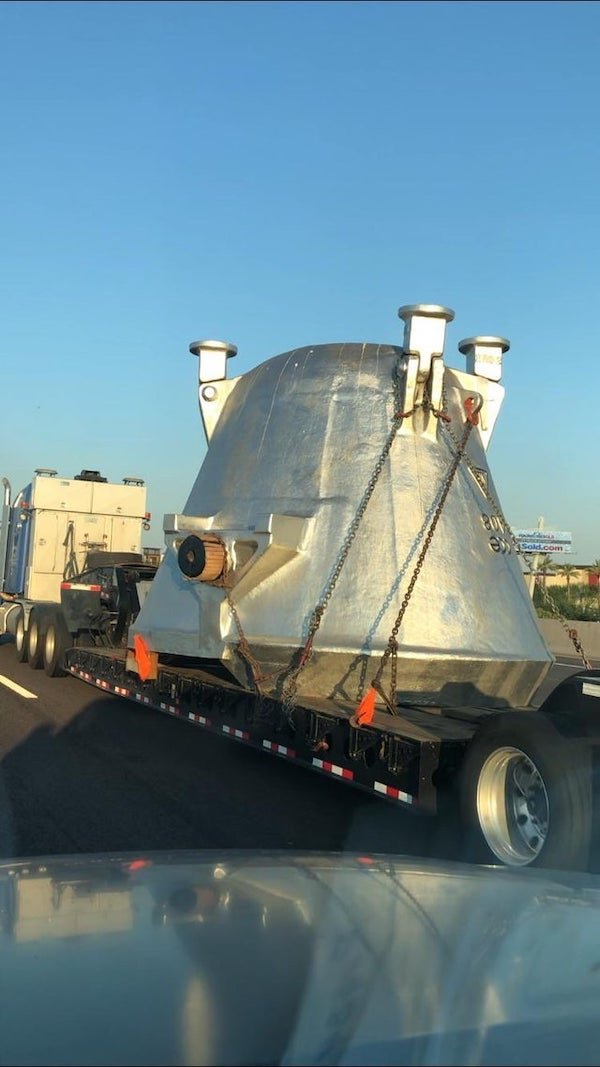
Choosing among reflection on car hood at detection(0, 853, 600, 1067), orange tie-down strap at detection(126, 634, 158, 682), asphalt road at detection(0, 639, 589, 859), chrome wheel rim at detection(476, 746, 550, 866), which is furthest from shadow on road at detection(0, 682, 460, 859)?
reflection on car hood at detection(0, 853, 600, 1067)

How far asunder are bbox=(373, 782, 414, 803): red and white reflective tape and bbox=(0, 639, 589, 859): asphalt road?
19.7 inches

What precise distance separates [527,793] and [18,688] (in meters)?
10.4

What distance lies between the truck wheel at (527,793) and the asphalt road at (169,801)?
53 centimetres

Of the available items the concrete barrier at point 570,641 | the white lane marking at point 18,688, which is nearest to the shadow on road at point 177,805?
the white lane marking at point 18,688

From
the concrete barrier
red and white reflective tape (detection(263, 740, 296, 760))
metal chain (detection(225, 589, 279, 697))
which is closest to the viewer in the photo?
red and white reflective tape (detection(263, 740, 296, 760))

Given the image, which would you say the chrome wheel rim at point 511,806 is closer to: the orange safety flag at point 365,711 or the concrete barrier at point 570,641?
the orange safety flag at point 365,711

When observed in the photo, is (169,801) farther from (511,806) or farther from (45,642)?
(45,642)

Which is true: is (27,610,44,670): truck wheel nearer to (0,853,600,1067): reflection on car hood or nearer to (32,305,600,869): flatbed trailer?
(32,305,600,869): flatbed trailer

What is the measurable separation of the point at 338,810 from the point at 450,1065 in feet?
18.5

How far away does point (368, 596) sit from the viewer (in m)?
7.45

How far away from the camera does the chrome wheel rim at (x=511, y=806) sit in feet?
17.6

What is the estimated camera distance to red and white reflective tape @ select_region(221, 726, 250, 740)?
7.91 m

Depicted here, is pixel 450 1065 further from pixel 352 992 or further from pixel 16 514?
pixel 16 514

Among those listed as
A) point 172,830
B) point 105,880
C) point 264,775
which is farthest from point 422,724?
point 105,880
